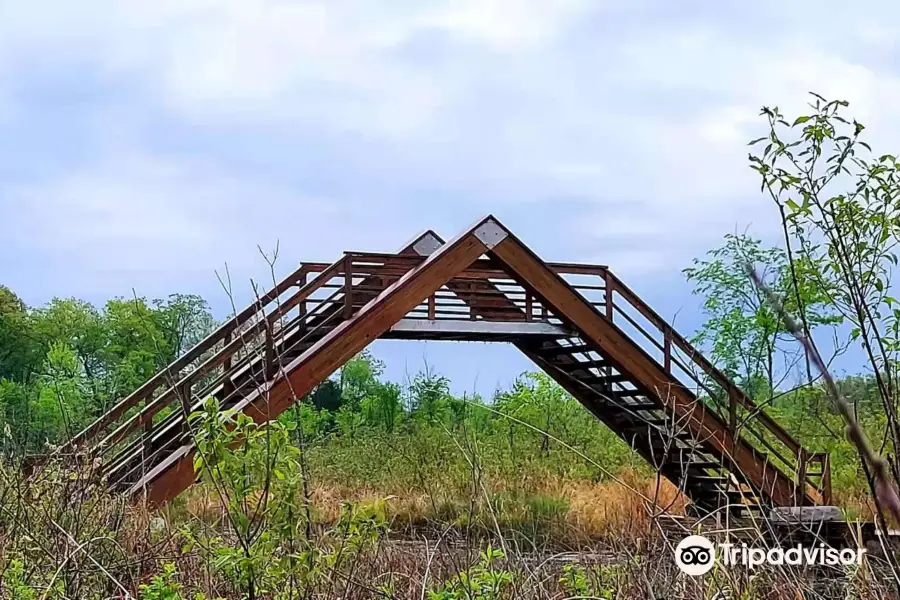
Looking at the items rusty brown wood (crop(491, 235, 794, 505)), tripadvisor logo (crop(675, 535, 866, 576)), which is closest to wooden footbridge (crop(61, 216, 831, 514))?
rusty brown wood (crop(491, 235, 794, 505))

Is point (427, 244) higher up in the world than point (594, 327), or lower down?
higher up

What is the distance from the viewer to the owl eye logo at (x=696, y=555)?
8.51 ft

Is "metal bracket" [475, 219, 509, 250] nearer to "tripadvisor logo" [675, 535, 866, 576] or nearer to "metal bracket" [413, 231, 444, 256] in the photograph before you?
"metal bracket" [413, 231, 444, 256]

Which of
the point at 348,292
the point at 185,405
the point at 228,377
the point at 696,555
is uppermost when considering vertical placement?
the point at 348,292

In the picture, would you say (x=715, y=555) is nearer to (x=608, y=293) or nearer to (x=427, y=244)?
(x=608, y=293)

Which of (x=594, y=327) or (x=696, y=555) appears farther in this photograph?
(x=594, y=327)

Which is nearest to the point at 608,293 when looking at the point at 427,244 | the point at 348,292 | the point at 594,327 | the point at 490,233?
the point at 594,327

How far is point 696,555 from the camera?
270 centimetres

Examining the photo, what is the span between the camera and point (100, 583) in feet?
12.6

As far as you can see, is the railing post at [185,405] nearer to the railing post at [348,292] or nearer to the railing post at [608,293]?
the railing post at [348,292]

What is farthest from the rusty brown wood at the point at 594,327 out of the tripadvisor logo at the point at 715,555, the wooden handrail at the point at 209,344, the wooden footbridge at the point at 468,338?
the tripadvisor logo at the point at 715,555

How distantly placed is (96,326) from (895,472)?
55.2 ft

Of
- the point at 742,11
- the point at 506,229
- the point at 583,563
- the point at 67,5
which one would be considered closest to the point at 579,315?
the point at 506,229

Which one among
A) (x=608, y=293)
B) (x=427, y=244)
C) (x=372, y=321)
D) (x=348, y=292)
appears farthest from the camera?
(x=427, y=244)
